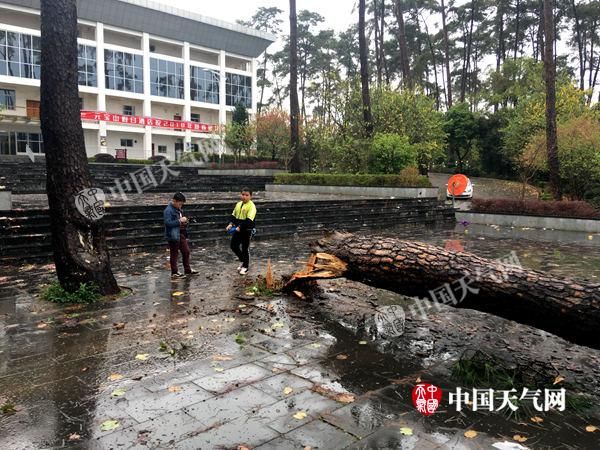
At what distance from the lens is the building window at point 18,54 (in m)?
36.6

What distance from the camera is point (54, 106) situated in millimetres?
5801

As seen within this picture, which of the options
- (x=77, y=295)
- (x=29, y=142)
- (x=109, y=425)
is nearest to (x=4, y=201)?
(x=77, y=295)

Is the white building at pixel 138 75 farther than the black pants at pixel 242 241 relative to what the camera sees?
Yes

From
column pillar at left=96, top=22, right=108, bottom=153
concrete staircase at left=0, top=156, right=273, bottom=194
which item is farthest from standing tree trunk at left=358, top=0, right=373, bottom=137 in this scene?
column pillar at left=96, top=22, right=108, bottom=153

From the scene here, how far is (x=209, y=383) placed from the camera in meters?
3.63

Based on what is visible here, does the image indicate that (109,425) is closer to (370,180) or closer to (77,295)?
(77,295)

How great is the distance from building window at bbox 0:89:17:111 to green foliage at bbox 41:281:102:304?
130 ft

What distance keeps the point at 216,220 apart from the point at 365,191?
964cm

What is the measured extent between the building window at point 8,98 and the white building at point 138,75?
0.26 feet

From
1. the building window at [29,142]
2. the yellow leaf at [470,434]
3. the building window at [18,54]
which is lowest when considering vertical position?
the yellow leaf at [470,434]

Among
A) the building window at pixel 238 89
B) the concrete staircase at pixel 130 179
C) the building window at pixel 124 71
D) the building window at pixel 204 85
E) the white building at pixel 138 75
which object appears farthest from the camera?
the building window at pixel 238 89

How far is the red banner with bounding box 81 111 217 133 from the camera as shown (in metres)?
40.2

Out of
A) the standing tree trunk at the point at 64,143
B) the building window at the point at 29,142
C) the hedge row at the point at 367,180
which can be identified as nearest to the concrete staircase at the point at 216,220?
the hedge row at the point at 367,180

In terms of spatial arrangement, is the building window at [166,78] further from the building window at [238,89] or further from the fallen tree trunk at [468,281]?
the fallen tree trunk at [468,281]
